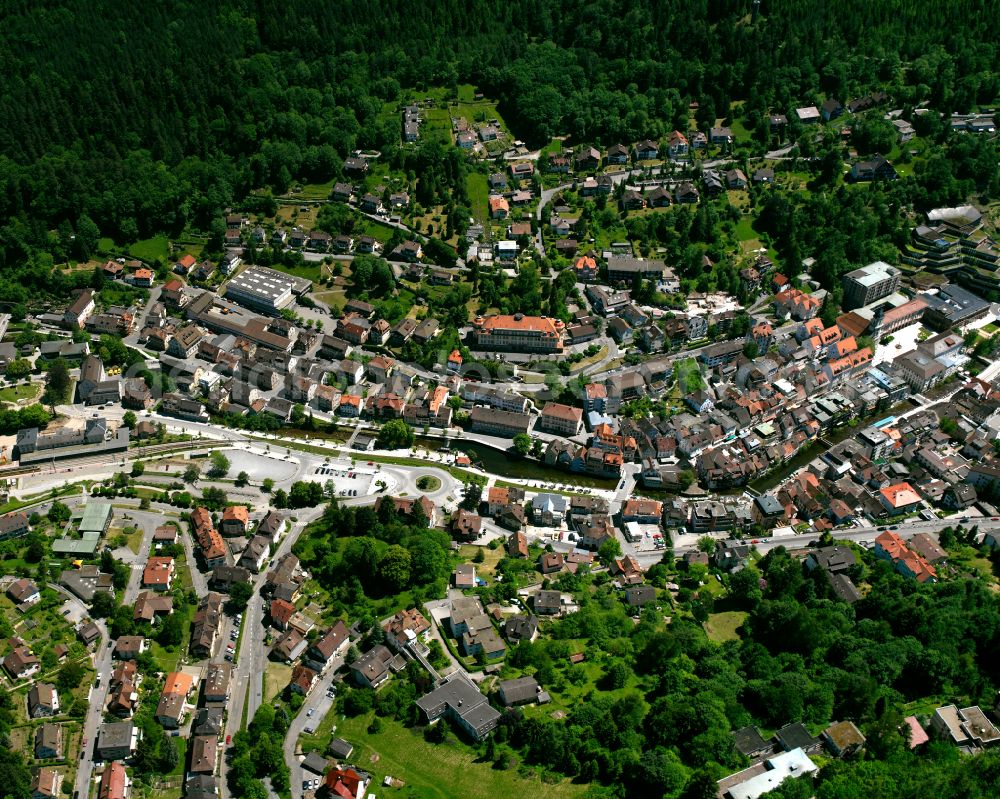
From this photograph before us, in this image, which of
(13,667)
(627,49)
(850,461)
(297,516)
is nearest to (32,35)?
(627,49)

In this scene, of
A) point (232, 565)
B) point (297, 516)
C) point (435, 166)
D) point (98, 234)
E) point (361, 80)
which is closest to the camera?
point (232, 565)

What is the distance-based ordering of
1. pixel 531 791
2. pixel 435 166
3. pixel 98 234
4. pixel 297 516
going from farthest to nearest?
pixel 435 166
pixel 98 234
pixel 297 516
pixel 531 791

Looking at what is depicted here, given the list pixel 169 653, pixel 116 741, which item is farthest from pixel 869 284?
pixel 116 741

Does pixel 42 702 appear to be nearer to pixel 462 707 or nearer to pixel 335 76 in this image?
pixel 462 707

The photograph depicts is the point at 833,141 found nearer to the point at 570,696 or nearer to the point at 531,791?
the point at 570,696

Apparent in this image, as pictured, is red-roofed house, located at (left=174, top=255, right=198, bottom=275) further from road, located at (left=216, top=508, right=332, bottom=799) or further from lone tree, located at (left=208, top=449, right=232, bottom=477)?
road, located at (left=216, top=508, right=332, bottom=799)

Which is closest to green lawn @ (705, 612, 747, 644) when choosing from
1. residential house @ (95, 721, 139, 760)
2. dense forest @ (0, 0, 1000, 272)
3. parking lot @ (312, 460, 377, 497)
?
parking lot @ (312, 460, 377, 497)

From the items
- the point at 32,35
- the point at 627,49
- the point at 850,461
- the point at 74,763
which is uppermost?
the point at 32,35

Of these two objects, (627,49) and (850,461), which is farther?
(627,49)
